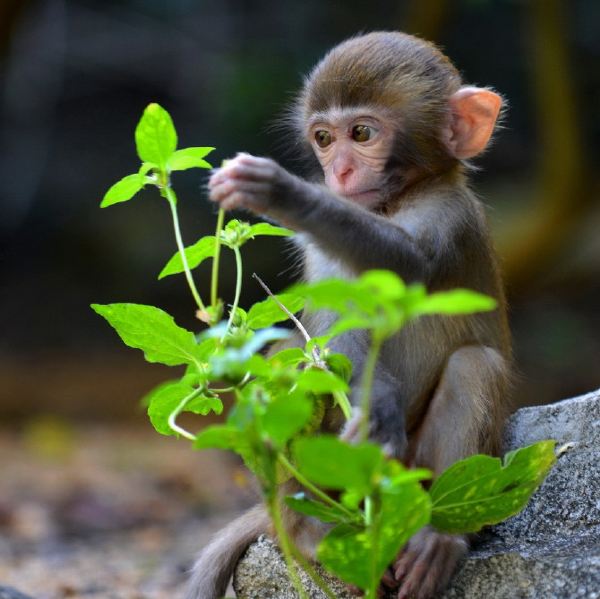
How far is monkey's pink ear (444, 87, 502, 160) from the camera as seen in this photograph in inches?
186

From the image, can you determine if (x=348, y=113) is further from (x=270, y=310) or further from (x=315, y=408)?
(x=315, y=408)

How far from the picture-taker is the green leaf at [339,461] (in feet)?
8.73

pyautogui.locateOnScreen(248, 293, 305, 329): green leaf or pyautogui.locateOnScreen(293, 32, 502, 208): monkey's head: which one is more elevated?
pyautogui.locateOnScreen(293, 32, 502, 208): monkey's head

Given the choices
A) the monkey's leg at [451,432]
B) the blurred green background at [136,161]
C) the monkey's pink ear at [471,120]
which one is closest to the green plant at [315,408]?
the monkey's leg at [451,432]

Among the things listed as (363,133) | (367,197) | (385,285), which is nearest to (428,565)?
(367,197)

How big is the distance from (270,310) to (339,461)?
42.2 inches

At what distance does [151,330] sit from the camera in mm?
3512

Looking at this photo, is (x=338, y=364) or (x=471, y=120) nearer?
(x=338, y=364)

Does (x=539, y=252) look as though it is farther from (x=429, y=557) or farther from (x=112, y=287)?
(x=429, y=557)

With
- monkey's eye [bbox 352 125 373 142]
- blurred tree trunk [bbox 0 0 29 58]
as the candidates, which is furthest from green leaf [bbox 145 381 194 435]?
blurred tree trunk [bbox 0 0 29 58]

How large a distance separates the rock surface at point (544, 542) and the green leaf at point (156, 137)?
1.60 metres

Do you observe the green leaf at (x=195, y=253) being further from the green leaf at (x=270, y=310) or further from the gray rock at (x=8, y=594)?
the gray rock at (x=8, y=594)

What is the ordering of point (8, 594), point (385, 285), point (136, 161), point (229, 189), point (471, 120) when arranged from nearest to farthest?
point (385, 285) → point (229, 189) → point (8, 594) → point (471, 120) → point (136, 161)

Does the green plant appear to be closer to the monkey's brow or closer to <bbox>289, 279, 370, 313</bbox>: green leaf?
<bbox>289, 279, 370, 313</bbox>: green leaf
